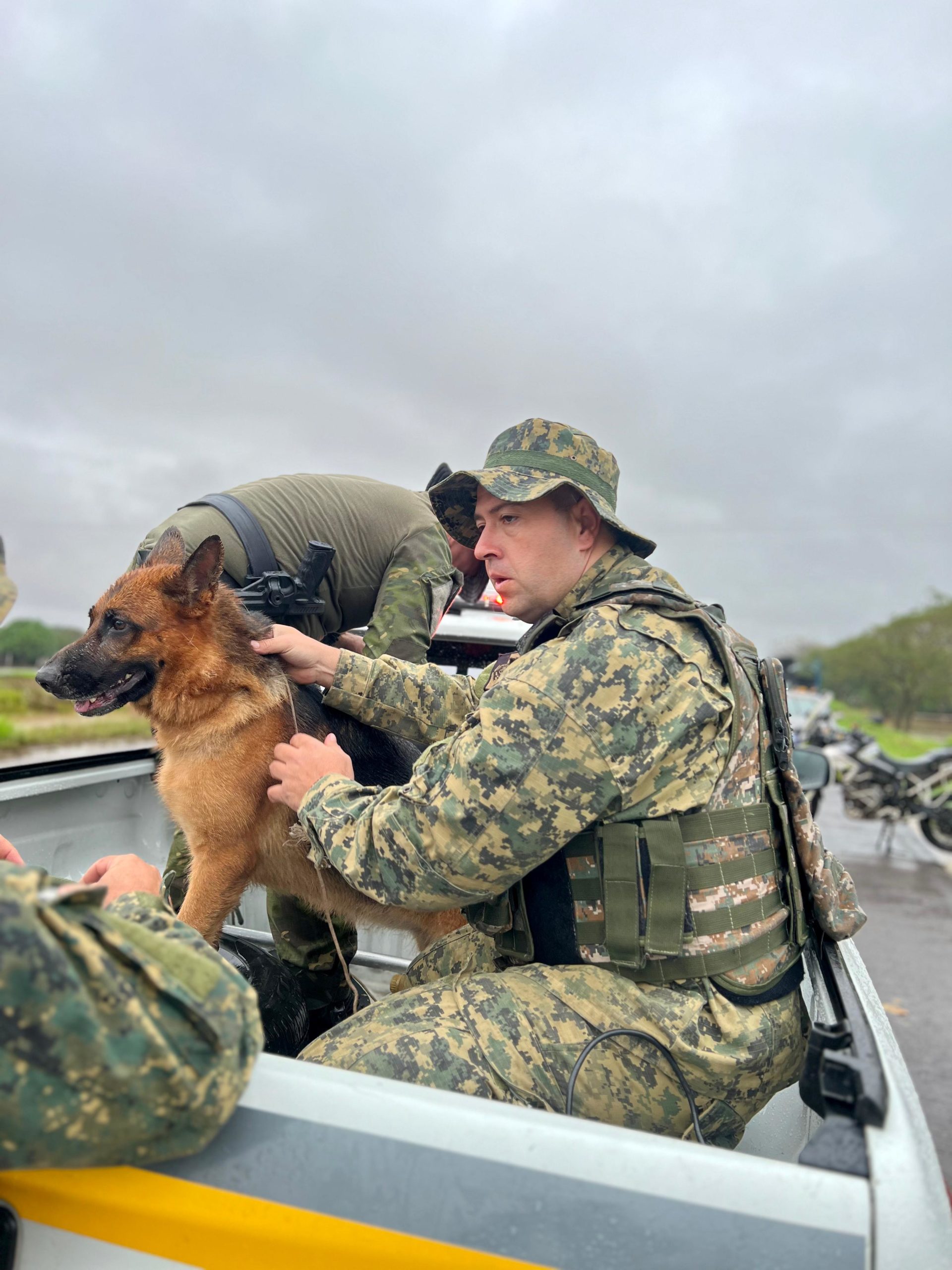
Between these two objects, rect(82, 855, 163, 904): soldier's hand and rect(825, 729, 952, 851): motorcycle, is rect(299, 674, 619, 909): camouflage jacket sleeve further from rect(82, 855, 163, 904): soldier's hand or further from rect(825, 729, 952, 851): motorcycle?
rect(825, 729, 952, 851): motorcycle

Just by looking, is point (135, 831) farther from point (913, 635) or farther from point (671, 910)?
point (913, 635)

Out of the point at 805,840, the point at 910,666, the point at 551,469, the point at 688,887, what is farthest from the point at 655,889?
the point at 910,666

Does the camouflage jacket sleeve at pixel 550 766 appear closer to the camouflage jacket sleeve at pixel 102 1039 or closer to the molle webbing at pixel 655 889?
the molle webbing at pixel 655 889

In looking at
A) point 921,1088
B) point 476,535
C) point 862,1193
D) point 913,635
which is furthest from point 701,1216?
point 913,635

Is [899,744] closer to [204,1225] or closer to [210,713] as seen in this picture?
[210,713]

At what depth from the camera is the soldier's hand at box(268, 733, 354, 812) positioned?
2.27 m

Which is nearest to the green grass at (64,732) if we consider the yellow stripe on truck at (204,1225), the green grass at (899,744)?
the green grass at (899,744)

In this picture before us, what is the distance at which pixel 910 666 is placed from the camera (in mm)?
77062

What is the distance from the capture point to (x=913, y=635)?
8006 cm

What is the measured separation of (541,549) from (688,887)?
94 cm

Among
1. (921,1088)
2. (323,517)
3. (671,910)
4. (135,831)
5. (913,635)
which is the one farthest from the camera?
(913,635)

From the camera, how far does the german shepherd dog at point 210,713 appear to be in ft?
9.55

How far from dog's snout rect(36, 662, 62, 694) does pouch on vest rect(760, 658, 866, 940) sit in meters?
2.16

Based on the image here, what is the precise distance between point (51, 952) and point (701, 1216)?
2.77 ft
